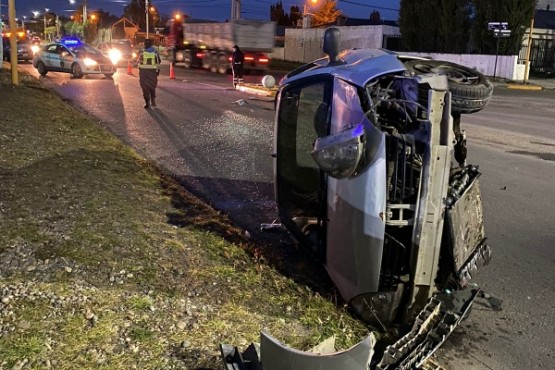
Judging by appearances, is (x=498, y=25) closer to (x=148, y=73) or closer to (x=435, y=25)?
(x=435, y=25)

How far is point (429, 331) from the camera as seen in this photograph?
3.40 m

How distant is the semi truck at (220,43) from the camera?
3244 centimetres

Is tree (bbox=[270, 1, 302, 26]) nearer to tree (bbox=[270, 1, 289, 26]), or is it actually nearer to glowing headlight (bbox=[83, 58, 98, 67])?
tree (bbox=[270, 1, 289, 26])

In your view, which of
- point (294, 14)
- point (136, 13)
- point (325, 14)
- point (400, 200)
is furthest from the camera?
point (136, 13)

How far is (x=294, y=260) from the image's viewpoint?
498 cm

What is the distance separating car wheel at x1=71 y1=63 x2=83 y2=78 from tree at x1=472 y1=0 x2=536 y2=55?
22843mm

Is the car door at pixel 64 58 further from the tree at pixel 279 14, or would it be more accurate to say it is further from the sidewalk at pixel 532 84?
the tree at pixel 279 14

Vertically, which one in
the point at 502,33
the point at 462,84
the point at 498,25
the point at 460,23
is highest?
the point at 460,23

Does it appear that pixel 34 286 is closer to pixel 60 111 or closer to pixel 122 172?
pixel 122 172

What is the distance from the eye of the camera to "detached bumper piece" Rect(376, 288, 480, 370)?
123 inches

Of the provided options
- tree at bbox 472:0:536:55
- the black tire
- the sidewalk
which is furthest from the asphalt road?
tree at bbox 472:0:536:55

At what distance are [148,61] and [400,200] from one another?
13.1 metres

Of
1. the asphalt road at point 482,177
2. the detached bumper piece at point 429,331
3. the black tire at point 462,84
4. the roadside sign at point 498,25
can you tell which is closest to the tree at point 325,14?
the roadside sign at point 498,25

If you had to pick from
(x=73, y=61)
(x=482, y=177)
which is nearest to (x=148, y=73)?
(x=482, y=177)
